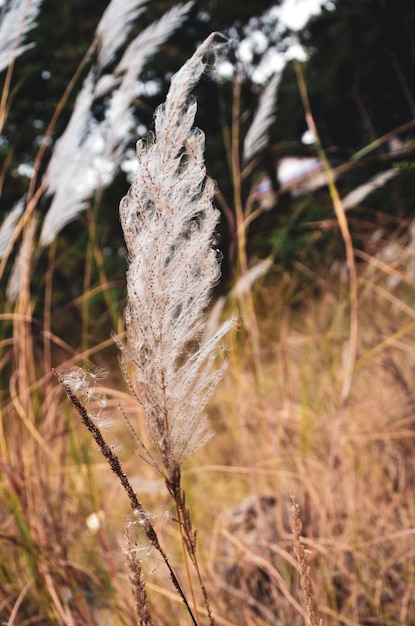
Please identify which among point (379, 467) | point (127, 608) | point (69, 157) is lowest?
point (379, 467)

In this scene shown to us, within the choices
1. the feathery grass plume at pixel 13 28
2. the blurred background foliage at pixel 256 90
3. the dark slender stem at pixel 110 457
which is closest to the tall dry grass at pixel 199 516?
the dark slender stem at pixel 110 457

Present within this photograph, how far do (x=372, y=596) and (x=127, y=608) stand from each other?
1.70 ft

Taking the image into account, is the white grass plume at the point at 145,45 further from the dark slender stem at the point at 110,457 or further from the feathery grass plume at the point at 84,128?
the dark slender stem at the point at 110,457

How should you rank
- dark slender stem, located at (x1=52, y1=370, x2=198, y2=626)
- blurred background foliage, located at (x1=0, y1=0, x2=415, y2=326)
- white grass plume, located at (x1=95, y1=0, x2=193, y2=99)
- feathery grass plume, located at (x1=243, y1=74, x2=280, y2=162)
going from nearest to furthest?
1. dark slender stem, located at (x1=52, y1=370, x2=198, y2=626)
2. white grass plume, located at (x1=95, y1=0, x2=193, y2=99)
3. feathery grass plume, located at (x1=243, y1=74, x2=280, y2=162)
4. blurred background foliage, located at (x1=0, y1=0, x2=415, y2=326)

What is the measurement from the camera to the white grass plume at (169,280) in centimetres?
42

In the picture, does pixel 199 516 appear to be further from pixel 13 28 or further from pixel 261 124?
pixel 13 28

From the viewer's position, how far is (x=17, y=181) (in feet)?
28.4

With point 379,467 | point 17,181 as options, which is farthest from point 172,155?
point 17,181

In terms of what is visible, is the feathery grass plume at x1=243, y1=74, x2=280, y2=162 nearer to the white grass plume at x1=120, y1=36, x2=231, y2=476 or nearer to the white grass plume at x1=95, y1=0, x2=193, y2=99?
the white grass plume at x1=95, y1=0, x2=193, y2=99

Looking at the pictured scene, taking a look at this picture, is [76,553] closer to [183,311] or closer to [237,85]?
[183,311]

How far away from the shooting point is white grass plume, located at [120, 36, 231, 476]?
42 cm

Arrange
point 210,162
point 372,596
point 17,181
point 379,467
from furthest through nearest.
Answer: point 210,162, point 17,181, point 379,467, point 372,596

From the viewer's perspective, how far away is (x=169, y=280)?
424mm

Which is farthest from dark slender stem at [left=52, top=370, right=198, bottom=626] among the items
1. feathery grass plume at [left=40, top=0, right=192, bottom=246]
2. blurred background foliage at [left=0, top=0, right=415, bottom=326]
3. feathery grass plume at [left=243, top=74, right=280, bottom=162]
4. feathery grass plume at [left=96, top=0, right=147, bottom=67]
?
blurred background foliage at [left=0, top=0, right=415, bottom=326]
